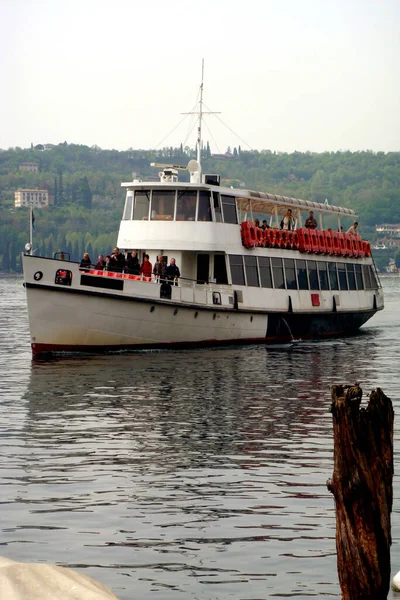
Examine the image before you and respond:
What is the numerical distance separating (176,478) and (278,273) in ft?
78.9

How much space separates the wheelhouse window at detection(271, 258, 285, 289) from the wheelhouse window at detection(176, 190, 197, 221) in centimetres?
422

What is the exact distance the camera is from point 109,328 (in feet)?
109

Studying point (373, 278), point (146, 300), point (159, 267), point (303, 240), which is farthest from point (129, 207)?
point (373, 278)

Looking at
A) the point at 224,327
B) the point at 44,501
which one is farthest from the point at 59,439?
the point at 224,327

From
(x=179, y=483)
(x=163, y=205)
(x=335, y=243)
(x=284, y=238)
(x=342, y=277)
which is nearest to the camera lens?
(x=179, y=483)

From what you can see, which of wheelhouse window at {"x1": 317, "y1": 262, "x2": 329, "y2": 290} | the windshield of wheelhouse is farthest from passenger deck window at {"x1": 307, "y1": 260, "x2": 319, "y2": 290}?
the windshield of wheelhouse

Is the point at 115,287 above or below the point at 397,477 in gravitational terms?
above

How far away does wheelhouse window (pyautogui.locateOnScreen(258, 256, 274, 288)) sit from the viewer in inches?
1518

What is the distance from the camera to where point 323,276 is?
43406mm

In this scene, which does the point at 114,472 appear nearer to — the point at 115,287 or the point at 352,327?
the point at 115,287

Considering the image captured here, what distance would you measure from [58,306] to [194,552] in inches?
794

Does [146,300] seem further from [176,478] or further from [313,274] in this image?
[176,478]

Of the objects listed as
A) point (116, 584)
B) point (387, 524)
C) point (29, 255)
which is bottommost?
point (116, 584)

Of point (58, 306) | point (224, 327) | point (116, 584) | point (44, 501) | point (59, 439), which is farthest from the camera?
point (224, 327)
